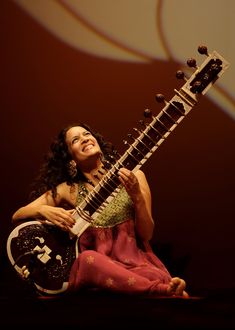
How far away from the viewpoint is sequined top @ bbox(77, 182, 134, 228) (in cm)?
212

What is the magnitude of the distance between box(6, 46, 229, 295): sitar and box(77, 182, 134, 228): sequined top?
3.4 inches

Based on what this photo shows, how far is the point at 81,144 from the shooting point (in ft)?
7.32

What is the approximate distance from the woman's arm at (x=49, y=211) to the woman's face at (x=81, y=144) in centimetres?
17

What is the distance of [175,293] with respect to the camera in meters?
1.76

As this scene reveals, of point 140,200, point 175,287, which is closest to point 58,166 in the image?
point 140,200

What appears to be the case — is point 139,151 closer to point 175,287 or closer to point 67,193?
point 67,193

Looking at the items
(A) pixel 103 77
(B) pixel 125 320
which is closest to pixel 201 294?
(B) pixel 125 320

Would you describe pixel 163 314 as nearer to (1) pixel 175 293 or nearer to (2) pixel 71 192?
(1) pixel 175 293

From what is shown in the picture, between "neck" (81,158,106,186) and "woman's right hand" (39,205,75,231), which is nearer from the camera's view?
"woman's right hand" (39,205,75,231)

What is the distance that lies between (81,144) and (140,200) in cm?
39

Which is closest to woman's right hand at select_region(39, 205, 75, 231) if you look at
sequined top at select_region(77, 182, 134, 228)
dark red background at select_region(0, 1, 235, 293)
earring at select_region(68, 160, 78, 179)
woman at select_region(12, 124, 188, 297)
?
woman at select_region(12, 124, 188, 297)

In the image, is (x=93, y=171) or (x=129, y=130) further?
Answer: (x=129, y=130)

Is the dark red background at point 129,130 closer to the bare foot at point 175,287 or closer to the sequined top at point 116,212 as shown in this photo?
the sequined top at point 116,212

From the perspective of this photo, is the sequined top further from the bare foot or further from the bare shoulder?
the bare foot
